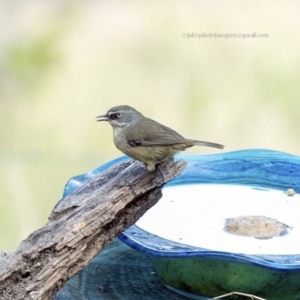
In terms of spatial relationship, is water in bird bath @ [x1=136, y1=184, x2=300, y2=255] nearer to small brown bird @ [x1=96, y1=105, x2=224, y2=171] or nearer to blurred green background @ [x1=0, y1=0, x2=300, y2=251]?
small brown bird @ [x1=96, y1=105, x2=224, y2=171]

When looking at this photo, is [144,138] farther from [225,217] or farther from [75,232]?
[75,232]

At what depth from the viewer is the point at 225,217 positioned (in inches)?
149

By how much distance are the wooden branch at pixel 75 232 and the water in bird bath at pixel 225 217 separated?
322mm

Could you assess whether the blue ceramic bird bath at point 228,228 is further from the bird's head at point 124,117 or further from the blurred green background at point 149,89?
the blurred green background at point 149,89

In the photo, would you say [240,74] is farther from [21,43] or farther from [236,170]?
[236,170]

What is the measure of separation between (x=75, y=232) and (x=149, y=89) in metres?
4.99

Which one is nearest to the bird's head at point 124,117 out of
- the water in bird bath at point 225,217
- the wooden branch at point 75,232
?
the water in bird bath at point 225,217

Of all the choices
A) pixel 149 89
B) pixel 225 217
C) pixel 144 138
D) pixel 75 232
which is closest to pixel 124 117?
pixel 144 138

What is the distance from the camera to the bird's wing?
3.83 metres

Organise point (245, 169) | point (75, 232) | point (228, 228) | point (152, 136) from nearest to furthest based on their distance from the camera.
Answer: point (75, 232) < point (228, 228) < point (152, 136) < point (245, 169)

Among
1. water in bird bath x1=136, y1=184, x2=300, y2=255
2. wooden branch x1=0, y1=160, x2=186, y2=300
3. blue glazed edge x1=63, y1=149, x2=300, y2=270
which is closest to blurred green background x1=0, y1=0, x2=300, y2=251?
blue glazed edge x1=63, y1=149, x2=300, y2=270

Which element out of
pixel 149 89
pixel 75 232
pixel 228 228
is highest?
pixel 149 89

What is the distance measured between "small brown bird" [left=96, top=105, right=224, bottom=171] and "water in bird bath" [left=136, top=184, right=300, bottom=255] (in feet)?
1.08

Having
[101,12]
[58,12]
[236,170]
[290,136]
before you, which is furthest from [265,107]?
[236,170]
